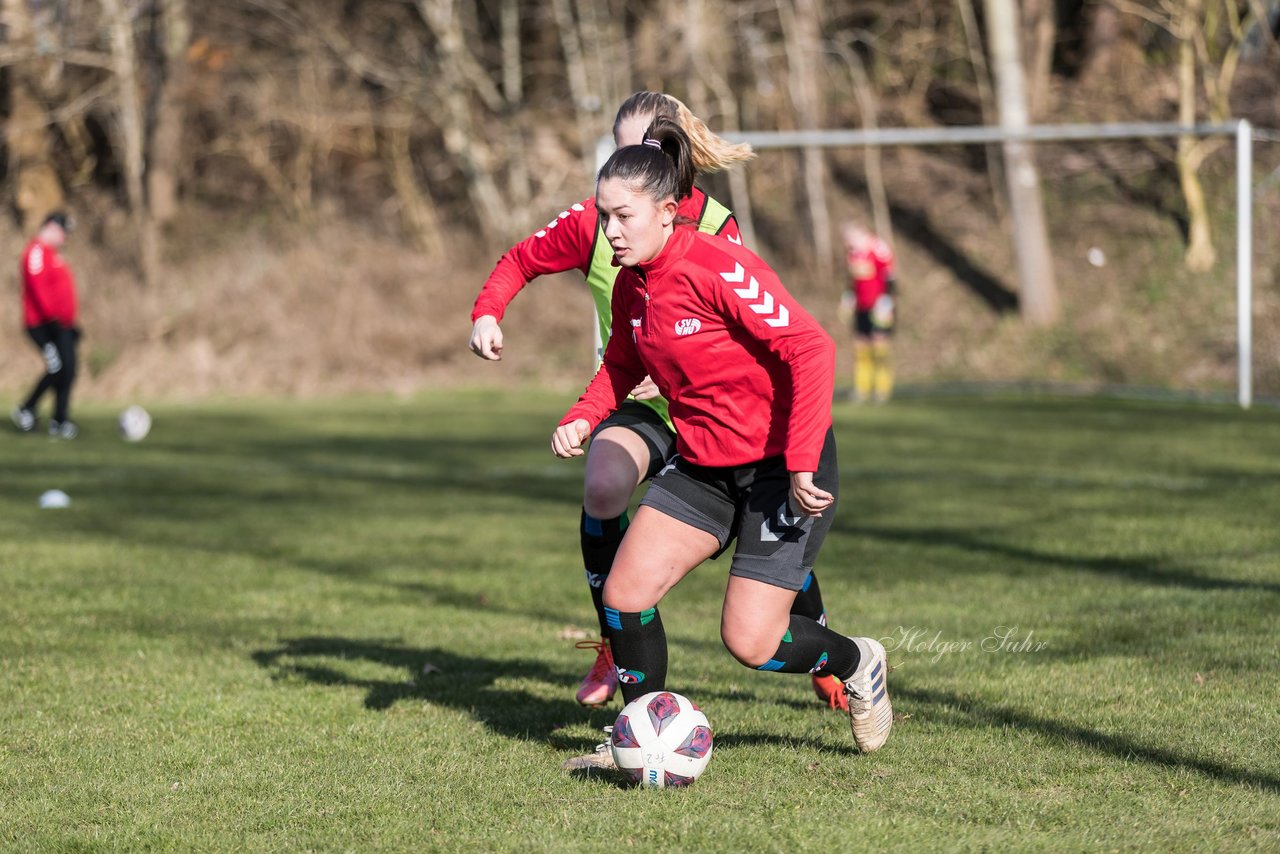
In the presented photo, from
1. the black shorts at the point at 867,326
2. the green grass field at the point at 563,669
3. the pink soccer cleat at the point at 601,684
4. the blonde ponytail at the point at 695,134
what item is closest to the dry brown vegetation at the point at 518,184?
the black shorts at the point at 867,326

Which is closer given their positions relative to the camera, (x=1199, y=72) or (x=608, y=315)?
(x=608, y=315)

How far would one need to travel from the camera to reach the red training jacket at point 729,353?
402cm

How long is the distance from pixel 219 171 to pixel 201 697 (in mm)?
28377

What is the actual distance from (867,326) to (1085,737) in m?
14.4

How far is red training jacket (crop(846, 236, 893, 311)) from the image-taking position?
18.8 meters

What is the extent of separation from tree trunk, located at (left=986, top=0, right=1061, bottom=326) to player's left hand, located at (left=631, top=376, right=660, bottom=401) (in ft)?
56.5

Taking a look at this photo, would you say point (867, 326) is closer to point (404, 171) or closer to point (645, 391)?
point (645, 391)

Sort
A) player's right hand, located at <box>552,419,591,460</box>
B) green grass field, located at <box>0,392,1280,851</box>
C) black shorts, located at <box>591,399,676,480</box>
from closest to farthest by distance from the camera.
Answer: green grass field, located at <box>0,392,1280,851</box>, player's right hand, located at <box>552,419,591,460</box>, black shorts, located at <box>591,399,676,480</box>

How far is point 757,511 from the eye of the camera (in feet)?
13.9

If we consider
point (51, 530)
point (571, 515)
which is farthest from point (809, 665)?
point (51, 530)

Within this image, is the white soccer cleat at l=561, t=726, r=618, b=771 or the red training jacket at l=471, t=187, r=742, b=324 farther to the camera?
the red training jacket at l=471, t=187, r=742, b=324

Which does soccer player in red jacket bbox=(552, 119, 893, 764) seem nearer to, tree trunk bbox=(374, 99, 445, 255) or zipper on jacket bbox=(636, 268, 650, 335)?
zipper on jacket bbox=(636, 268, 650, 335)

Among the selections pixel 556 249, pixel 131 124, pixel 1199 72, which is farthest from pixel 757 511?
pixel 131 124

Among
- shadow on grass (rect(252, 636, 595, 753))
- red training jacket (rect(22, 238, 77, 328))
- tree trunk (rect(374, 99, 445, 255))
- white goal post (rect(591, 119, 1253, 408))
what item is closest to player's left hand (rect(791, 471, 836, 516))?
shadow on grass (rect(252, 636, 595, 753))
